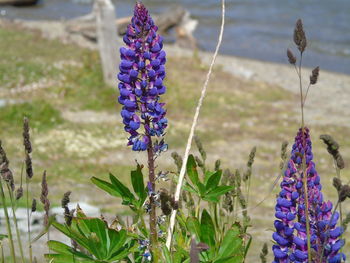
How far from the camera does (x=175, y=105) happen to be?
46.9ft

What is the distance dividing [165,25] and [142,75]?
20904 mm

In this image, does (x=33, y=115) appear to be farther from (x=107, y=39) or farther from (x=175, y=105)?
(x=107, y=39)

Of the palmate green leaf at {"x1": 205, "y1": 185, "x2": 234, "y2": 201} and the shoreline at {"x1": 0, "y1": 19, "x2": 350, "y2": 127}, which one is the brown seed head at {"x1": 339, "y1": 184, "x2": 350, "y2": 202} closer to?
the palmate green leaf at {"x1": 205, "y1": 185, "x2": 234, "y2": 201}

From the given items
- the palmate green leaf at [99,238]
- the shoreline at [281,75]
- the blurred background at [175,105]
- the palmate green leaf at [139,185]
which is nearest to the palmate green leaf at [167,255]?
the palmate green leaf at [99,238]

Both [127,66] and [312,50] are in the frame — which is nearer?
[127,66]

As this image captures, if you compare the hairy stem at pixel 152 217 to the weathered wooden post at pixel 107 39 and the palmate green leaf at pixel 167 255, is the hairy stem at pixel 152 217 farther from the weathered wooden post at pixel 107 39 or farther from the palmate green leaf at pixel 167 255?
the weathered wooden post at pixel 107 39

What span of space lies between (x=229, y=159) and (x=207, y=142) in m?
0.84

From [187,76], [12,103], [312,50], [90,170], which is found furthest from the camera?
[312,50]

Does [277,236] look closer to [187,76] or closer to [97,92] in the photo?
[97,92]

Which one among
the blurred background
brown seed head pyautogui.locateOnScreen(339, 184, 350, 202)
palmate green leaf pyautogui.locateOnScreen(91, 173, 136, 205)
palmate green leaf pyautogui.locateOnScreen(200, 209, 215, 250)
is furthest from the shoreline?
brown seed head pyautogui.locateOnScreen(339, 184, 350, 202)

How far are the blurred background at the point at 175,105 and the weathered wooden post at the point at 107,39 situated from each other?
0.87 feet

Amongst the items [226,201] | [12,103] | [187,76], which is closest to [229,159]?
[12,103]

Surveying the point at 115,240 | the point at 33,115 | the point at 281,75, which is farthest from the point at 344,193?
the point at 281,75

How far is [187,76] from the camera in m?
16.8
